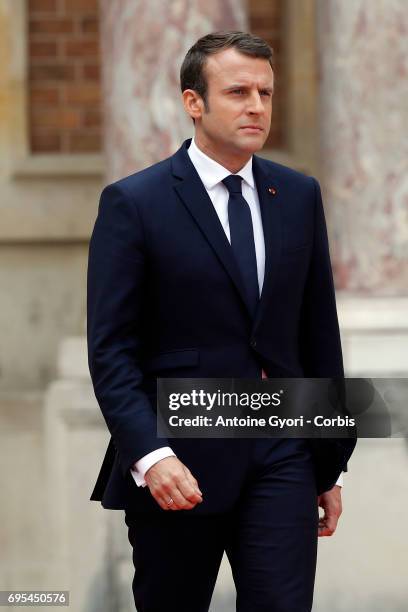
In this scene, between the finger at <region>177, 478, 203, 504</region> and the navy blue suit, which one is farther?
the navy blue suit

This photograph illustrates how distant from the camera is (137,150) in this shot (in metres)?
6.18

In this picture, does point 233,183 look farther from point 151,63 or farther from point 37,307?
point 37,307

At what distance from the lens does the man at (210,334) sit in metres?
3.18

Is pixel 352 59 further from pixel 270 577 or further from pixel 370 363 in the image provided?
pixel 270 577

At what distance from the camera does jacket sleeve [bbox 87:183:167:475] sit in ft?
10.3

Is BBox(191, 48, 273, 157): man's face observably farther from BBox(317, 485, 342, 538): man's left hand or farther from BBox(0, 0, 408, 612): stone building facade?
BBox(0, 0, 408, 612): stone building facade

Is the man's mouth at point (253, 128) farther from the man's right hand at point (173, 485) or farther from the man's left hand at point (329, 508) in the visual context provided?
the man's left hand at point (329, 508)

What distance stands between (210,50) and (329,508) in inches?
43.5

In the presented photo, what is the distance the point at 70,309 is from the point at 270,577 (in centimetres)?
508

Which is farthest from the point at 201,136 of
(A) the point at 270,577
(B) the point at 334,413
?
(A) the point at 270,577

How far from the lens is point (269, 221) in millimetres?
3326

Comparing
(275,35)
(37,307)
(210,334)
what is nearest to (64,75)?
(275,35)

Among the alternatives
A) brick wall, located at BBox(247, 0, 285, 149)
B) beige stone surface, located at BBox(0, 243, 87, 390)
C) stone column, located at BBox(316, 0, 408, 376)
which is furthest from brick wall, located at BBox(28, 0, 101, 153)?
stone column, located at BBox(316, 0, 408, 376)

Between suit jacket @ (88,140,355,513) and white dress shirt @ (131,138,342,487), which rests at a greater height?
white dress shirt @ (131,138,342,487)
